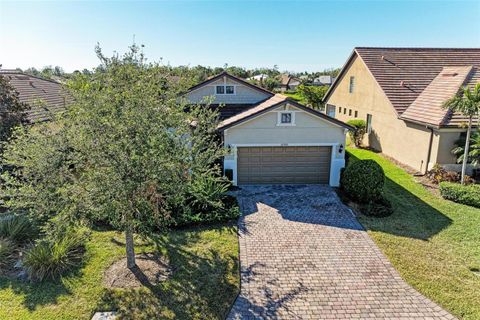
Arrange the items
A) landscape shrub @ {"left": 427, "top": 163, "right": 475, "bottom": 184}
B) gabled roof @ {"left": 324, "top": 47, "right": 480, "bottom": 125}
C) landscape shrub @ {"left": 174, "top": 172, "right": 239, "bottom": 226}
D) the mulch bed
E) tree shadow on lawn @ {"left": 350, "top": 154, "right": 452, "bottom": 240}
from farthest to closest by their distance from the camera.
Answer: gabled roof @ {"left": 324, "top": 47, "right": 480, "bottom": 125}
landscape shrub @ {"left": 427, "top": 163, "right": 475, "bottom": 184}
landscape shrub @ {"left": 174, "top": 172, "right": 239, "bottom": 226}
tree shadow on lawn @ {"left": 350, "top": 154, "right": 452, "bottom": 240}
the mulch bed

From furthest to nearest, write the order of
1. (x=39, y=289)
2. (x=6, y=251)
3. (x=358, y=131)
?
1. (x=358, y=131)
2. (x=6, y=251)
3. (x=39, y=289)

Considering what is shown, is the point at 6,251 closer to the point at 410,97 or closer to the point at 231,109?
the point at 231,109

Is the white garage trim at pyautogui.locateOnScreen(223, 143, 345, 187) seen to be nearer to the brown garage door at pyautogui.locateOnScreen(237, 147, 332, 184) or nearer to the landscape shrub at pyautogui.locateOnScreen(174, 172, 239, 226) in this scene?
the brown garage door at pyautogui.locateOnScreen(237, 147, 332, 184)

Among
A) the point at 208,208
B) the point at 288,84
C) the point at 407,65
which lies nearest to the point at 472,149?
the point at 407,65

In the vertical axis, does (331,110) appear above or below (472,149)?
above

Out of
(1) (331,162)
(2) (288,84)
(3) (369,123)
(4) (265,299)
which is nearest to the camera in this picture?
(4) (265,299)

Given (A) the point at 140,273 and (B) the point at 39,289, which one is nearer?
(B) the point at 39,289

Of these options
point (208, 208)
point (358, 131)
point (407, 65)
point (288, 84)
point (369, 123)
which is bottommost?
point (208, 208)

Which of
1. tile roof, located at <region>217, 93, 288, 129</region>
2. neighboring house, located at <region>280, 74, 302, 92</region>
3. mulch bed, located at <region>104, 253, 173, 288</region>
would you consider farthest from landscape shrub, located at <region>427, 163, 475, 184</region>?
neighboring house, located at <region>280, 74, 302, 92</region>
